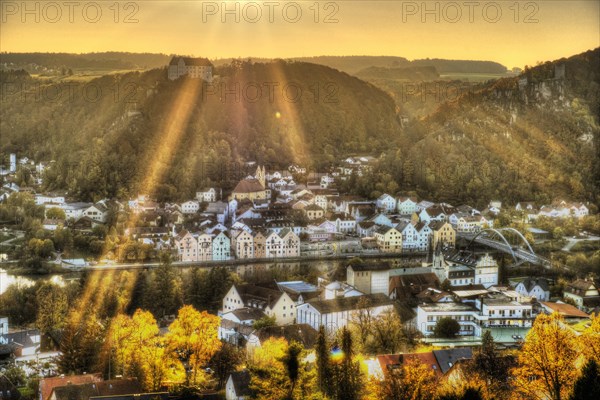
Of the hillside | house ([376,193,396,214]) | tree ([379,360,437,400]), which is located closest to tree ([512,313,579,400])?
tree ([379,360,437,400])

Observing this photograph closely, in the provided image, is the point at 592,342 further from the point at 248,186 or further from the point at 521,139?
the point at 521,139

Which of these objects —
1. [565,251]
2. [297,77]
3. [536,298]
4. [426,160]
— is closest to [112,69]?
[297,77]

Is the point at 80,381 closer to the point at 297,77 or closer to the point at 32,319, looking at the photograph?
the point at 32,319

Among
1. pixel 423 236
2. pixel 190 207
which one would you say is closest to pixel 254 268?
pixel 423 236

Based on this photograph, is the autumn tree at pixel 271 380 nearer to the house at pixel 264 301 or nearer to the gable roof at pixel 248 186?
the house at pixel 264 301

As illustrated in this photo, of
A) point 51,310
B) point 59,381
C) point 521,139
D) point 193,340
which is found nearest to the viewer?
point 59,381

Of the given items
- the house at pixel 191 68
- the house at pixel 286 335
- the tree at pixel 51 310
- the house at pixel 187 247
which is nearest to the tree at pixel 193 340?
the house at pixel 286 335

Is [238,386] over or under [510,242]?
under
